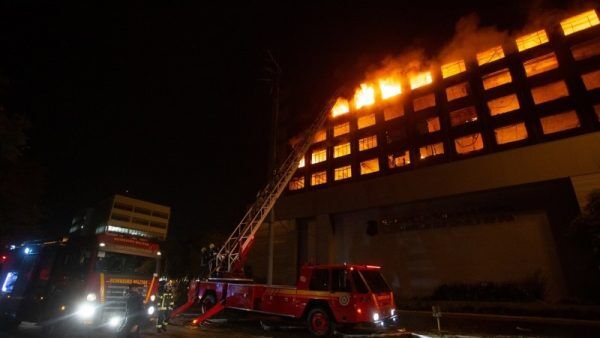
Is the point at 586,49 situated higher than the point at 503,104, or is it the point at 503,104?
the point at 586,49

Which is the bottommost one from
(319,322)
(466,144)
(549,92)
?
(319,322)

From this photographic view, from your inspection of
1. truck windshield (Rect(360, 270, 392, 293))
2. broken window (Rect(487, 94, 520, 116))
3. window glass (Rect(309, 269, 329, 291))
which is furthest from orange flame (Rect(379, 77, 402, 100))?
window glass (Rect(309, 269, 329, 291))

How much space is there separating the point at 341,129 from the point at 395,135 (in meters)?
5.75

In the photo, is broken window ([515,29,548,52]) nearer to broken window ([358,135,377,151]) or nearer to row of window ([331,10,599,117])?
row of window ([331,10,599,117])

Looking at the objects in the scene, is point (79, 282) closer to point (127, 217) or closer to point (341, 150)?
point (341, 150)

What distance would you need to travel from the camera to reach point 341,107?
109 feet

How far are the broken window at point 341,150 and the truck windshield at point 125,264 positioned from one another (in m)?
22.3

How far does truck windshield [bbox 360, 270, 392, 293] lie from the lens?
422 inches

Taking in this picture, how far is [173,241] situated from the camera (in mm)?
36219

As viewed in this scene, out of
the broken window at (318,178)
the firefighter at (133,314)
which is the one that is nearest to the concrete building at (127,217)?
the broken window at (318,178)

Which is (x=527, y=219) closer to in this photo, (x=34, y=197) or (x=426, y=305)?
(x=426, y=305)

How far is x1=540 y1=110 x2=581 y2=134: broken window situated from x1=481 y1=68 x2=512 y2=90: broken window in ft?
13.1

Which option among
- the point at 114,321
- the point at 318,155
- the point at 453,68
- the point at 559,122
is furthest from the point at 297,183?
the point at 114,321

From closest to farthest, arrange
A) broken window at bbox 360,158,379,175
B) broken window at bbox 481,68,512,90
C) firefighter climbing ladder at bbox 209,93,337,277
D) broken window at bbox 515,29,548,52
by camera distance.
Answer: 1. firefighter climbing ladder at bbox 209,93,337,277
2. broken window at bbox 515,29,548,52
3. broken window at bbox 481,68,512,90
4. broken window at bbox 360,158,379,175
